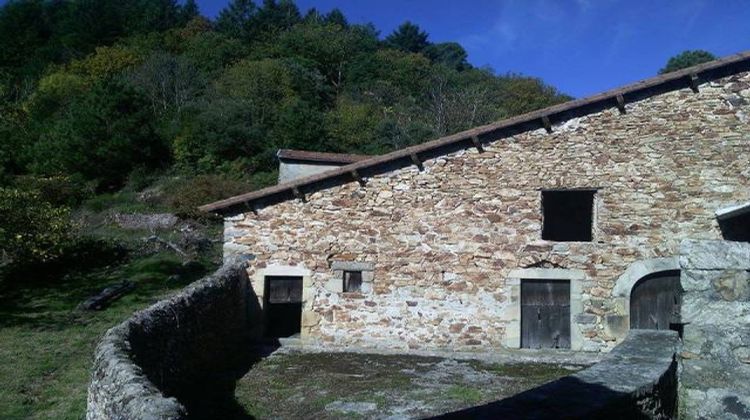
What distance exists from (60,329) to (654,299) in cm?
1122

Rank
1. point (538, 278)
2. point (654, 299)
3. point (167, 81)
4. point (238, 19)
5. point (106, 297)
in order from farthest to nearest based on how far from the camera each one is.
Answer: point (238, 19), point (167, 81), point (106, 297), point (538, 278), point (654, 299)

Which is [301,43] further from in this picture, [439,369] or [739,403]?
[739,403]

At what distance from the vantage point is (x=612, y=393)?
3367mm

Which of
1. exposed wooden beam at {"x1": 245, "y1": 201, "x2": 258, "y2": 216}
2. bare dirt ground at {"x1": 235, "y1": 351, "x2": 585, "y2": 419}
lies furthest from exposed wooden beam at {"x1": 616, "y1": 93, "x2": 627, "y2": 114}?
exposed wooden beam at {"x1": 245, "y1": 201, "x2": 258, "y2": 216}

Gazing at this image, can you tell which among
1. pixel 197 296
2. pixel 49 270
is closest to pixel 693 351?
pixel 197 296

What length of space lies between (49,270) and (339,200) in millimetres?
10326

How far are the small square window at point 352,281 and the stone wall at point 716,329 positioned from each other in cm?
782

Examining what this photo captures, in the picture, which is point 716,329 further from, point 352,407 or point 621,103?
point 621,103

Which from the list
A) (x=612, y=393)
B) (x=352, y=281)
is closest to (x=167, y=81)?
(x=352, y=281)

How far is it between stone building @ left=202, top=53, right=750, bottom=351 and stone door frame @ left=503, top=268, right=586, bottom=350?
0.08 ft

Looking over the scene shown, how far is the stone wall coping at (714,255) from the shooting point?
12.7 ft

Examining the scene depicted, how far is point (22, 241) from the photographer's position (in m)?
14.3

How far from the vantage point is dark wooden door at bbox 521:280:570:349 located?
36.6ft

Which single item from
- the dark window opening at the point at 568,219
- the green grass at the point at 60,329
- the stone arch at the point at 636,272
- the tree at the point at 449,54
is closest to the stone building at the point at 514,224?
the stone arch at the point at 636,272
